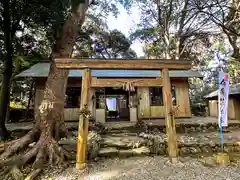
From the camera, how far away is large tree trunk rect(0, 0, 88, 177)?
14.0 ft

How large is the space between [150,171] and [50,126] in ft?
9.62

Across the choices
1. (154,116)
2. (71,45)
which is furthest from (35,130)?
(154,116)

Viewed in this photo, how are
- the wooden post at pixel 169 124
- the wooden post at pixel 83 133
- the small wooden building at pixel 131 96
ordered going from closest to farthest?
the wooden post at pixel 83 133 < the wooden post at pixel 169 124 < the small wooden building at pixel 131 96

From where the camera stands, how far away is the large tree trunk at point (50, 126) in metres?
4.27

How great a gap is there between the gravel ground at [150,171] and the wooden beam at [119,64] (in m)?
2.61

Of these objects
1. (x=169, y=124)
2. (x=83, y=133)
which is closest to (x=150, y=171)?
(x=169, y=124)

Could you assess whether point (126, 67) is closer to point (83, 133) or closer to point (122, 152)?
point (83, 133)

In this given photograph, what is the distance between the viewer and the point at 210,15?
11055 mm

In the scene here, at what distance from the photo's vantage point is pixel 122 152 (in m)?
4.95

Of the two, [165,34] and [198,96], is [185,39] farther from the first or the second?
[198,96]

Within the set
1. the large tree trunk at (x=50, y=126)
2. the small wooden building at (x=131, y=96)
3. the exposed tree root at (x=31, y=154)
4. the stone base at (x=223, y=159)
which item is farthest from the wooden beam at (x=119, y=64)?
the small wooden building at (x=131, y=96)

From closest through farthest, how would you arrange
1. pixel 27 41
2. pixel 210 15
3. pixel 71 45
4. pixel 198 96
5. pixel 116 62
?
pixel 116 62
pixel 71 45
pixel 27 41
pixel 210 15
pixel 198 96

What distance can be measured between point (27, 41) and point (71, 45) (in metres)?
6.58

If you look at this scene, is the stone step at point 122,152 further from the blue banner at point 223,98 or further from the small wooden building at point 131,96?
the small wooden building at point 131,96
